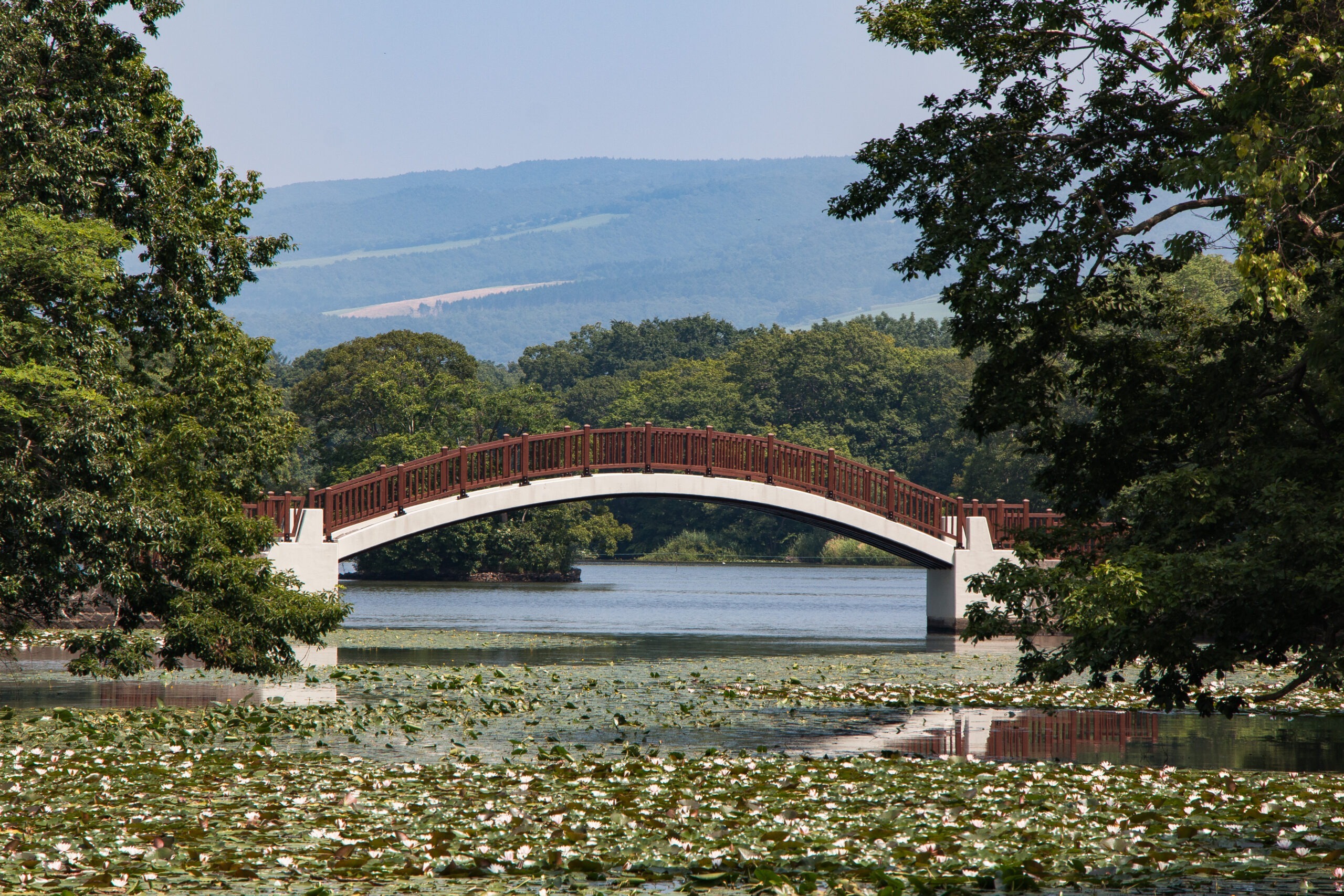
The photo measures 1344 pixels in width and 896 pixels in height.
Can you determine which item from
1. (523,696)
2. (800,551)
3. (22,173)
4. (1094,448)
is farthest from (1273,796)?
(800,551)

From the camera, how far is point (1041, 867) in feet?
21.3

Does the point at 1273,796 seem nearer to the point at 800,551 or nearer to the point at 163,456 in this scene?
the point at 163,456

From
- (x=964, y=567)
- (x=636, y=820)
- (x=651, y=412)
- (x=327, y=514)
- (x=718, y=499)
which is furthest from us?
(x=651, y=412)

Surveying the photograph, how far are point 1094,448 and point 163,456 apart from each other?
30.4 feet

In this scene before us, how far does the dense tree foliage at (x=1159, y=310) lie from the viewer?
361 inches

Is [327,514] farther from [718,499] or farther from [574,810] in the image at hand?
[574,810]

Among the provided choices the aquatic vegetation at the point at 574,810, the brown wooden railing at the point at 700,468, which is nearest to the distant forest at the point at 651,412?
the brown wooden railing at the point at 700,468

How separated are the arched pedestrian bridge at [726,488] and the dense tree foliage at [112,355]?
10.6 metres

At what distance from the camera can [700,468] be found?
29.6 meters

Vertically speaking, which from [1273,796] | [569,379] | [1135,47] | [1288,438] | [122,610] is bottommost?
[1273,796]

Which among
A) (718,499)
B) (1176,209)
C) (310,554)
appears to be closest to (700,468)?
(718,499)

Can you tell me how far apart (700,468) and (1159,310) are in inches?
682

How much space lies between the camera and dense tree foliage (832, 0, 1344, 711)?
9164mm

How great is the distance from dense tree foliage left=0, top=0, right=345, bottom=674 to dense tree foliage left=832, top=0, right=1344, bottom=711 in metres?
7.17
